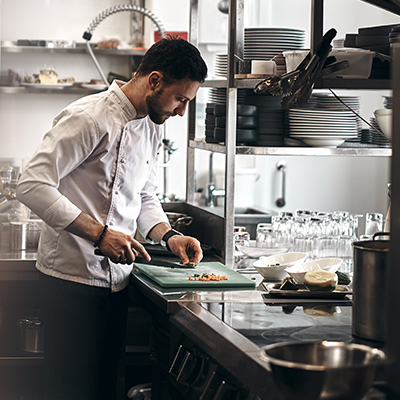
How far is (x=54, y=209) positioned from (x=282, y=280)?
0.81m

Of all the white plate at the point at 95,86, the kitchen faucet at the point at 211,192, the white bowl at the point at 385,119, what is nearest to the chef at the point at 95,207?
the white bowl at the point at 385,119

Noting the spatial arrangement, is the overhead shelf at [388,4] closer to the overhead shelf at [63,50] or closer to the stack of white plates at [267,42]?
the stack of white plates at [267,42]

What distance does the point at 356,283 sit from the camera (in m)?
1.81

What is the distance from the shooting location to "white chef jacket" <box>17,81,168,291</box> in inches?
96.5

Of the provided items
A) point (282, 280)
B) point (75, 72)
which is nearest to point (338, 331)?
point (282, 280)

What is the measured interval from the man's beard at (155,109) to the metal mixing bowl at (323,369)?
145 cm

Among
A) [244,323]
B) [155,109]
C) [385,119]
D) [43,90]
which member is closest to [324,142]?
[385,119]

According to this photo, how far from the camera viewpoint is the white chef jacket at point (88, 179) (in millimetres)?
2451

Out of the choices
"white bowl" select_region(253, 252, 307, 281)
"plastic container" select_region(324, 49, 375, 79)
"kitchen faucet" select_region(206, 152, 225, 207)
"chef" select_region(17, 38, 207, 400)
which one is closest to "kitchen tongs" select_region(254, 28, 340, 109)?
"plastic container" select_region(324, 49, 375, 79)

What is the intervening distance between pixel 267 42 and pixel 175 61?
1.80 ft

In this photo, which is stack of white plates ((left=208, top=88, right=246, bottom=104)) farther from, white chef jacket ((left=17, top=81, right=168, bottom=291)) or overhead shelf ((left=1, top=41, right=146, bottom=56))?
overhead shelf ((left=1, top=41, right=146, bottom=56))

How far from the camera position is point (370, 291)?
177cm

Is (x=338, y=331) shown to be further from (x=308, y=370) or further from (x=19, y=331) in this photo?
(x=19, y=331)

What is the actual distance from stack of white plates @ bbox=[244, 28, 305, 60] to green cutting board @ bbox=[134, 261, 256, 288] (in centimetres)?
83
